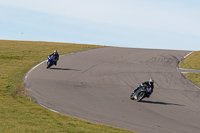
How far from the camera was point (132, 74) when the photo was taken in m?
27.0

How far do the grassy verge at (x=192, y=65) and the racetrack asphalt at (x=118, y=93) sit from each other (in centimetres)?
88

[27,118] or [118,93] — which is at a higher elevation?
[118,93]

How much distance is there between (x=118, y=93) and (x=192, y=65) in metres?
17.5

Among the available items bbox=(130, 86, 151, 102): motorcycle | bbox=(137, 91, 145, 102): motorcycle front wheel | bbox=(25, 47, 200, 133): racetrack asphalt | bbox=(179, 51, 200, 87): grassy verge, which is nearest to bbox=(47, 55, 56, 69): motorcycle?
bbox=(25, 47, 200, 133): racetrack asphalt

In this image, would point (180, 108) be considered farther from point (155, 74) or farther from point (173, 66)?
point (173, 66)

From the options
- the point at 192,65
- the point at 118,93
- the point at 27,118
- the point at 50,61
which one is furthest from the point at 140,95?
the point at 192,65

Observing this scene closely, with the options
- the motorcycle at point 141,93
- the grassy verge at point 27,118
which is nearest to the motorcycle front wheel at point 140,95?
the motorcycle at point 141,93

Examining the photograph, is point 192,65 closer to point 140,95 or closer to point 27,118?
point 140,95

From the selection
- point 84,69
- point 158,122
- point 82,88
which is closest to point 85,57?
point 84,69

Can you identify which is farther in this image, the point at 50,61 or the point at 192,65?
the point at 192,65

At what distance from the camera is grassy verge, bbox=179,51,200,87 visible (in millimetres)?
26975

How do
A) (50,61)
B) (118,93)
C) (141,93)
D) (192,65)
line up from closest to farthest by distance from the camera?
(141,93) → (118,93) → (50,61) → (192,65)

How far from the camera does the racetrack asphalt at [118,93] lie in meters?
13.8

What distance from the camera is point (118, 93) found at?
1997 centimetres
